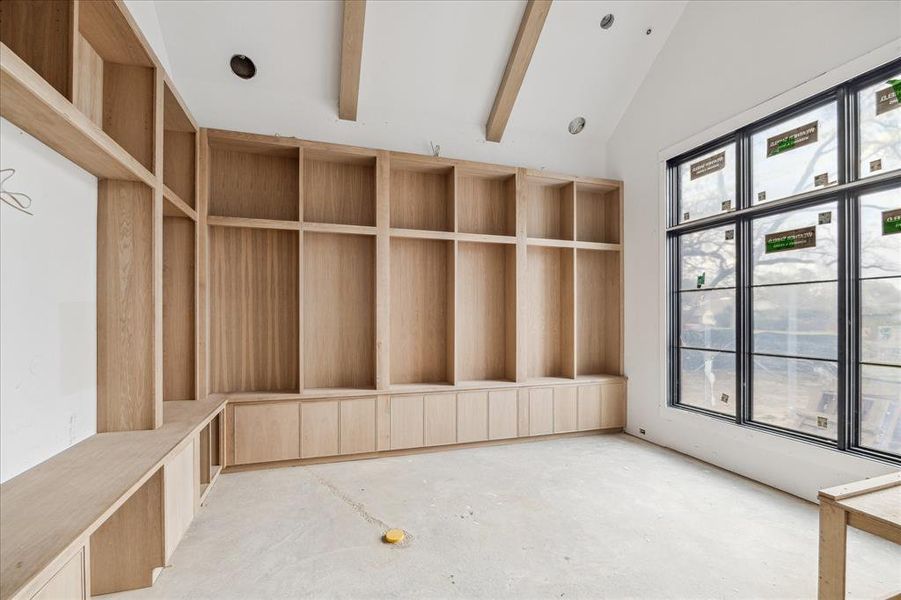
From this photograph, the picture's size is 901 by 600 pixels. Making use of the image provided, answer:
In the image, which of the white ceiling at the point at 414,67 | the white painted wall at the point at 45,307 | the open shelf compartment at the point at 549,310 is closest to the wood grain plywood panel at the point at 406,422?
the open shelf compartment at the point at 549,310

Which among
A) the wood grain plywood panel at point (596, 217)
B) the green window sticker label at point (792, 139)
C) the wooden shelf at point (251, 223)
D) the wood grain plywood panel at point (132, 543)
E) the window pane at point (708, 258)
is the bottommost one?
the wood grain plywood panel at point (132, 543)

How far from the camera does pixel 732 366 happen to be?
147 inches

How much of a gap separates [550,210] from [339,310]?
264 centimetres

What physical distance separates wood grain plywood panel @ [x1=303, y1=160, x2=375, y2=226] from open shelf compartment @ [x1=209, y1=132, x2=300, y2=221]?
0.13 metres

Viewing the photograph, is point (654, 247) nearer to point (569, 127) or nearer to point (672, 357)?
point (672, 357)

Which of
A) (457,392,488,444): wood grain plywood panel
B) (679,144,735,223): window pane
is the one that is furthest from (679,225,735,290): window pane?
(457,392,488,444): wood grain plywood panel

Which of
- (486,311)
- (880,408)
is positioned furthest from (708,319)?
(486,311)

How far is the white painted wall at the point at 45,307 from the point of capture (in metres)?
1.76

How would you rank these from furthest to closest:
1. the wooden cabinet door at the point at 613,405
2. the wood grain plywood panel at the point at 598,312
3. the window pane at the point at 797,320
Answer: the wood grain plywood panel at the point at 598,312 → the wooden cabinet door at the point at 613,405 → the window pane at the point at 797,320

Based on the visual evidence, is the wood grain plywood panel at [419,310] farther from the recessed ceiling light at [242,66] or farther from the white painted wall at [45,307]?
the white painted wall at [45,307]

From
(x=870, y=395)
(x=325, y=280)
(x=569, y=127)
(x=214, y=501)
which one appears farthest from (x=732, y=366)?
(x=214, y=501)

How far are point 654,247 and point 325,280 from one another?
11.0ft

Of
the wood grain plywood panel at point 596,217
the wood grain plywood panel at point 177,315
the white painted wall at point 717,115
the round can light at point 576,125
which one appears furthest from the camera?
the wood grain plywood panel at point 596,217

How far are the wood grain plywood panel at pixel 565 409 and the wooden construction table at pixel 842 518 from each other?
2.85 meters
